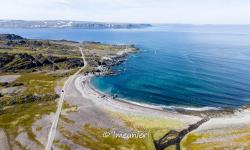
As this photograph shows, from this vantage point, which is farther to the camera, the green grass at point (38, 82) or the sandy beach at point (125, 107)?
the green grass at point (38, 82)

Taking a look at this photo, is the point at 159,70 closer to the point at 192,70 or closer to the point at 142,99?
the point at 192,70

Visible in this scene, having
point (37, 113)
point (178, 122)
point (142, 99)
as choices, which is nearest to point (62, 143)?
point (37, 113)

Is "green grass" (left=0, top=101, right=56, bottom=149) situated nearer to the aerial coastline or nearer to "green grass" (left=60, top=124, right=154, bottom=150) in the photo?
the aerial coastline

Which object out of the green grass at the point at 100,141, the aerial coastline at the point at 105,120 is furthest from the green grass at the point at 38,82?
the green grass at the point at 100,141

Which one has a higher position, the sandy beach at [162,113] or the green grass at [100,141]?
the sandy beach at [162,113]

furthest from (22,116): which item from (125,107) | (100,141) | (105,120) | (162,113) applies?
(162,113)

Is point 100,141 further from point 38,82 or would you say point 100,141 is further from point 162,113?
point 38,82

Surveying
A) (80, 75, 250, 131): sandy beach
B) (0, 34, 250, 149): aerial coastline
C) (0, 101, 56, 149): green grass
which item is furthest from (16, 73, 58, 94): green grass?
(80, 75, 250, 131): sandy beach

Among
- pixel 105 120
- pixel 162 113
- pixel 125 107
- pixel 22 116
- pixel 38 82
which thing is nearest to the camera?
pixel 105 120

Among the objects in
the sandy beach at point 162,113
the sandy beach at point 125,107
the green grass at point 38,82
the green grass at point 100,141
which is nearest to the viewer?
the green grass at point 100,141

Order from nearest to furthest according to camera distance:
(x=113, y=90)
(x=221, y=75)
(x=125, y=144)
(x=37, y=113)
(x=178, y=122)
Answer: (x=125, y=144), (x=178, y=122), (x=37, y=113), (x=113, y=90), (x=221, y=75)

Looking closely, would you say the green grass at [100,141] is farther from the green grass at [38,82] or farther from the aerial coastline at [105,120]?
the green grass at [38,82]
